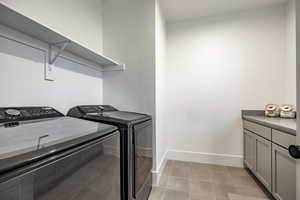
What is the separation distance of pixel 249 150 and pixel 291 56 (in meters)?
1.51

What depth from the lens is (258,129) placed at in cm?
189

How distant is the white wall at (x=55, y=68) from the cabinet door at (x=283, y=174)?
214 centimetres

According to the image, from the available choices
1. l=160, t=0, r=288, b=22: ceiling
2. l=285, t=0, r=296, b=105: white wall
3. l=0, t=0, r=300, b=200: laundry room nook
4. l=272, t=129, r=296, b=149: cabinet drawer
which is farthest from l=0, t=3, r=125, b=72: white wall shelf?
l=285, t=0, r=296, b=105: white wall

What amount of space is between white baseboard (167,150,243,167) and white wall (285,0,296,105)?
1.22 meters

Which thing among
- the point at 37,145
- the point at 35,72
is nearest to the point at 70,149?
the point at 37,145

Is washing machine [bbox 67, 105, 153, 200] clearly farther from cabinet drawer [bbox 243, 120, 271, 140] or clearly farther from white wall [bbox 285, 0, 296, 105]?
white wall [bbox 285, 0, 296, 105]

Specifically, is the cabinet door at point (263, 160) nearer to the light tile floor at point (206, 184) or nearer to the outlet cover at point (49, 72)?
the light tile floor at point (206, 184)

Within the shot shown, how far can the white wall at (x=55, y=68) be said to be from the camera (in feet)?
3.57

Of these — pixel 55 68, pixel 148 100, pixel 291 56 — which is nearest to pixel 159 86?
pixel 148 100

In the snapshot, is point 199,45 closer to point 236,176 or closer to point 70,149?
point 236,176

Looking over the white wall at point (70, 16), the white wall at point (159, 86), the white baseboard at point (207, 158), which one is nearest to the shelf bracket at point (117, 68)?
the white wall at point (70, 16)

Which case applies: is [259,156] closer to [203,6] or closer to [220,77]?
[220,77]

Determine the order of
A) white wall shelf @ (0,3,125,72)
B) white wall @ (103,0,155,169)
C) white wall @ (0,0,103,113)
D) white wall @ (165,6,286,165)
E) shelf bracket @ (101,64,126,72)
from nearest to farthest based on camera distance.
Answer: white wall shelf @ (0,3,125,72) < white wall @ (0,0,103,113) < white wall @ (103,0,155,169) < shelf bracket @ (101,64,126,72) < white wall @ (165,6,286,165)

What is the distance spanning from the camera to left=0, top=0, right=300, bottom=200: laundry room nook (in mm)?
719
